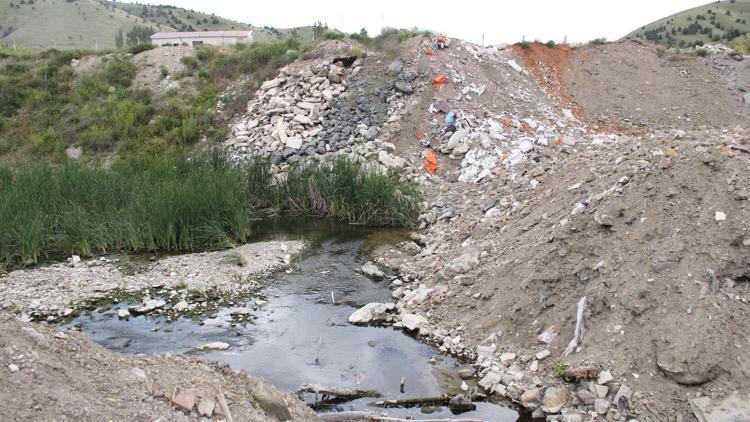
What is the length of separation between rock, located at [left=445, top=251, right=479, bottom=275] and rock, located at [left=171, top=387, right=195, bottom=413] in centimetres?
504

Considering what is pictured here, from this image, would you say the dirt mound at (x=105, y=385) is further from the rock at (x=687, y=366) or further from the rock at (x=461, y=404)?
the rock at (x=687, y=366)

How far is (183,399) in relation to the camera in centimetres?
400

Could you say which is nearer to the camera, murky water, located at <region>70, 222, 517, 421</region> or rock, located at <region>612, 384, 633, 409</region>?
rock, located at <region>612, 384, 633, 409</region>

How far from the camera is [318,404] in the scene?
572 cm

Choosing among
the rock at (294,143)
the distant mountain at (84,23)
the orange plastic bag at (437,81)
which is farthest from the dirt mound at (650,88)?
the distant mountain at (84,23)

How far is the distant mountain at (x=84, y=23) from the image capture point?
64.1 metres

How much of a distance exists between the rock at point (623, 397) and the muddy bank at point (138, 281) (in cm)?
567

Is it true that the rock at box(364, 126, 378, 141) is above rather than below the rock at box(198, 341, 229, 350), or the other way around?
above

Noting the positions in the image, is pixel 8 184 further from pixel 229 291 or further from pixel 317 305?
pixel 317 305

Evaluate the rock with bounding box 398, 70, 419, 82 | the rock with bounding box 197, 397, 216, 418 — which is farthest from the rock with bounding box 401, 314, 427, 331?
the rock with bounding box 398, 70, 419, 82

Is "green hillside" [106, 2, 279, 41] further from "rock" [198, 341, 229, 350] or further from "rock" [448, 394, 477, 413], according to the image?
"rock" [448, 394, 477, 413]

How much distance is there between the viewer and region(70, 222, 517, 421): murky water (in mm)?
6195

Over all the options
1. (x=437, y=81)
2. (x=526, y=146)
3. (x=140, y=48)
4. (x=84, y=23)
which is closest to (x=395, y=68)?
(x=437, y=81)

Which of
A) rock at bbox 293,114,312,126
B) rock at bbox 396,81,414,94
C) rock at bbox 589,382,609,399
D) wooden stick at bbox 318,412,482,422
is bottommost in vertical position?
wooden stick at bbox 318,412,482,422
